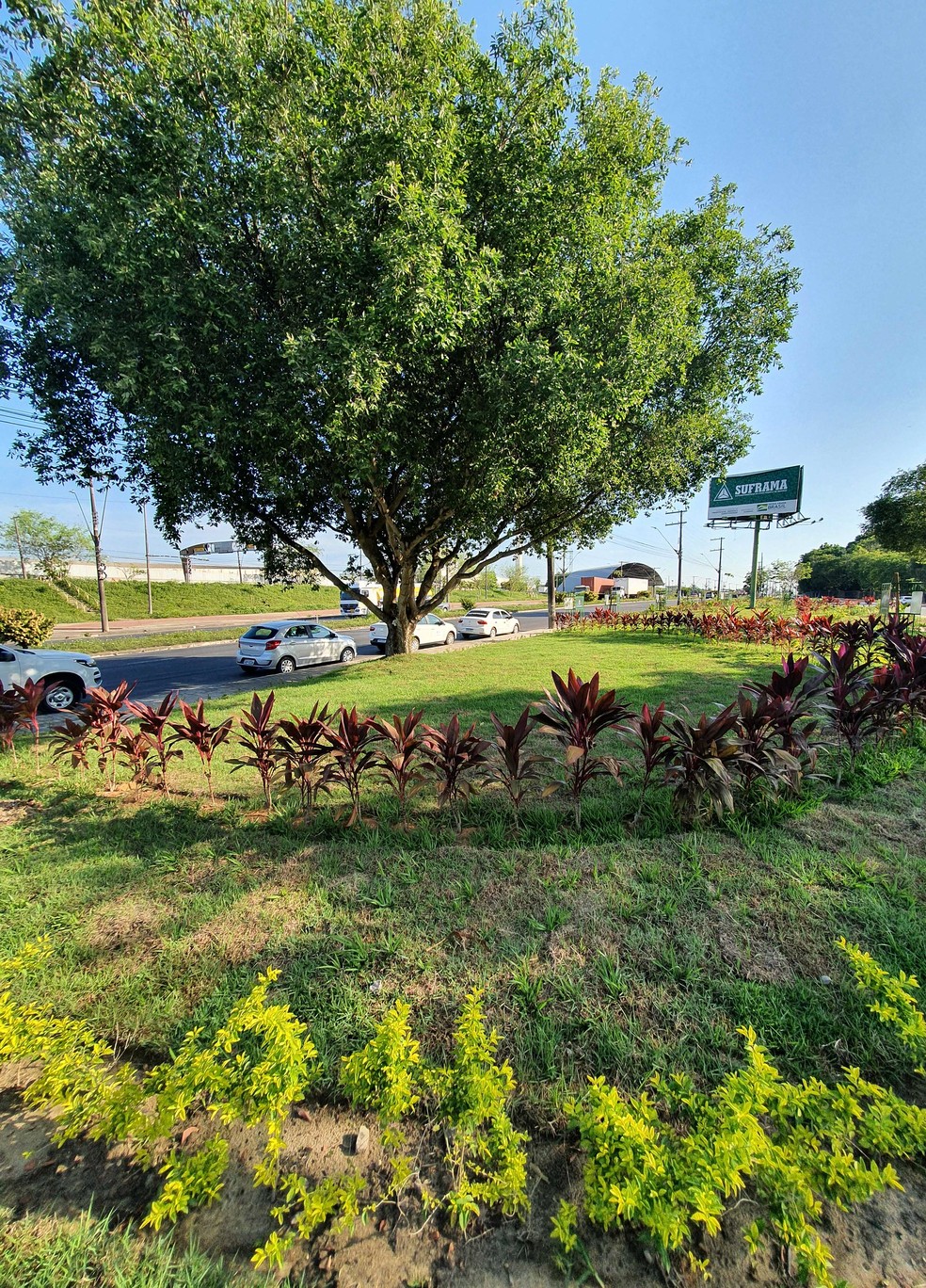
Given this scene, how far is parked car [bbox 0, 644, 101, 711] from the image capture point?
8461 millimetres

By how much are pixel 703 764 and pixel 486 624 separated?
67.0ft

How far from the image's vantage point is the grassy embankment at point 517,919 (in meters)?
2.00

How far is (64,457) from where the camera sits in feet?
27.7

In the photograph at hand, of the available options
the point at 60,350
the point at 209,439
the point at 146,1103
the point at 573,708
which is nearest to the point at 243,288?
the point at 209,439

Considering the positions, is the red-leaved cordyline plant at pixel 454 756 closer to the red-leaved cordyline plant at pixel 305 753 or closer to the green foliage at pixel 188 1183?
the red-leaved cordyline plant at pixel 305 753

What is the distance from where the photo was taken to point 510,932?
8.14 feet

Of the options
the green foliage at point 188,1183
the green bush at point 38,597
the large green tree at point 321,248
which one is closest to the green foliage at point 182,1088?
the green foliage at point 188,1183

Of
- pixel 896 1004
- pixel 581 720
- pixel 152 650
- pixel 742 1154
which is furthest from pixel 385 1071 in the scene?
pixel 152 650

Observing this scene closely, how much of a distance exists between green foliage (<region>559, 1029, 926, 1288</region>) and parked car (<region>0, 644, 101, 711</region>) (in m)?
9.54

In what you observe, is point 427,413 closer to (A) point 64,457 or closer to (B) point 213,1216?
(A) point 64,457

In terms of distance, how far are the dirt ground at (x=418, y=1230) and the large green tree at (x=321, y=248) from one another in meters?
6.26

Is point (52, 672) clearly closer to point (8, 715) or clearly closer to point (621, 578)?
point (8, 715)

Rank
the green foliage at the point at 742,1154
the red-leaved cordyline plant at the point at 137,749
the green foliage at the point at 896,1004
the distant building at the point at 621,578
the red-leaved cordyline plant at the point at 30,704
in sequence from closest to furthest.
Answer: the green foliage at the point at 742,1154 < the green foliage at the point at 896,1004 < the red-leaved cordyline plant at the point at 137,749 < the red-leaved cordyline plant at the point at 30,704 < the distant building at the point at 621,578

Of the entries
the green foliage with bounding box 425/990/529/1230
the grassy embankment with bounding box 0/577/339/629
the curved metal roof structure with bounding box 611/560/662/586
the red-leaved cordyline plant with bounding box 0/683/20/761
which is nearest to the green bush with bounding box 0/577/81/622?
the grassy embankment with bounding box 0/577/339/629
